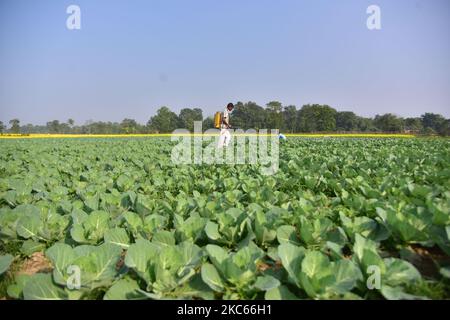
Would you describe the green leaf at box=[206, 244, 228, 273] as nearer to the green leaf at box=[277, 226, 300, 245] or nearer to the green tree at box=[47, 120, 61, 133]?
the green leaf at box=[277, 226, 300, 245]

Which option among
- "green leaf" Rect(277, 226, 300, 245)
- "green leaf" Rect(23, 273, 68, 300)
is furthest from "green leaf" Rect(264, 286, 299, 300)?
"green leaf" Rect(23, 273, 68, 300)

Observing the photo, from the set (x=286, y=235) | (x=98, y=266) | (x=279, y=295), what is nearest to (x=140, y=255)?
(x=98, y=266)

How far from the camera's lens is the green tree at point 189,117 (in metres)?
76.5

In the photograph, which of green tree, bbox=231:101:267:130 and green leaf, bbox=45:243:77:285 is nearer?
green leaf, bbox=45:243:77:285

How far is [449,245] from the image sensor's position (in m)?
2.10

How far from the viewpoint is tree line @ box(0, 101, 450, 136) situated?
7356 cm

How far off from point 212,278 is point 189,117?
279 ft

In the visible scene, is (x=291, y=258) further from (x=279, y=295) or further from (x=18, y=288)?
(x=18, y=288)

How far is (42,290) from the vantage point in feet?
5.78

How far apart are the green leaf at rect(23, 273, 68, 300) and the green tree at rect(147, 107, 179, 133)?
75952 millimetres

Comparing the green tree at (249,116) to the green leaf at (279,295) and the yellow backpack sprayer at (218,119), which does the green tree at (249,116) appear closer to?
the yellow backpack sprayer at (218,119)
